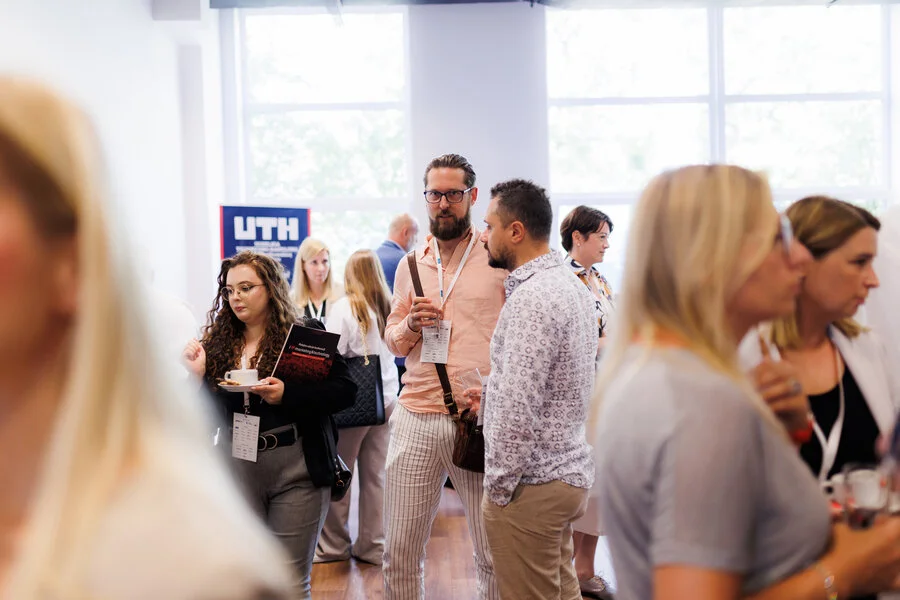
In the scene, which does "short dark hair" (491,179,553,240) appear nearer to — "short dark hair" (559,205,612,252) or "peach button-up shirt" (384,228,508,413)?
"peach button-up shirt" (384,228,508,413)

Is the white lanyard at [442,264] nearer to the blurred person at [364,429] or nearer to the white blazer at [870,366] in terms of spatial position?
the blurred person at [364,429]

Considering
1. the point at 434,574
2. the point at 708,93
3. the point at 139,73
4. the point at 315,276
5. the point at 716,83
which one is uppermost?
the point at 716,83

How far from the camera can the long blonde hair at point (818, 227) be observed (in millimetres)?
1560

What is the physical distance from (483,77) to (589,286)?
4.92 m

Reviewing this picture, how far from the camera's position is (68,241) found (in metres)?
0.66

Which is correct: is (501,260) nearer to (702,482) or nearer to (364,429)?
(702,482)

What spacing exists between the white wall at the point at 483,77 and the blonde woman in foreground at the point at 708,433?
7.53 metres

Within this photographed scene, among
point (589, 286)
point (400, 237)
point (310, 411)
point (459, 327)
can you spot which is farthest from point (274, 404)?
point (400, 237)

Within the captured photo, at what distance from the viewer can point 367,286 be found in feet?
14.5

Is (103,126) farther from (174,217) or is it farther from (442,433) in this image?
(174,217)


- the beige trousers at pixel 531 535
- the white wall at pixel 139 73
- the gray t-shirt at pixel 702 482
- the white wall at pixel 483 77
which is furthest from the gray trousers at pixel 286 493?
the white wall at pixel 483 77

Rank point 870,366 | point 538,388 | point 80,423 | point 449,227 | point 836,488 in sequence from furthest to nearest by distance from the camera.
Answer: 1. point 449,227
2. point 538,388
3. point 870,366
4. point 836,488
5. point 80,423

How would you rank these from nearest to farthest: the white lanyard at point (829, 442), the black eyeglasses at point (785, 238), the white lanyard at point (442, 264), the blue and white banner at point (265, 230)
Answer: the black eyeglasses at point (785, 238), the white lanyard at point (829, 442), the white lanyard at point (442, 264), the blue and white banner at point (265, 230)

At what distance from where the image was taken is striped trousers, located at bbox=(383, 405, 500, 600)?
2961 millimetres
